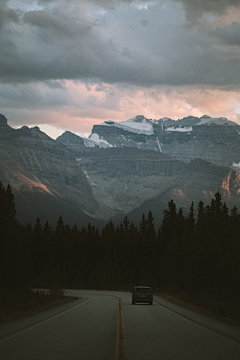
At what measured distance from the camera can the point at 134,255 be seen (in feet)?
377

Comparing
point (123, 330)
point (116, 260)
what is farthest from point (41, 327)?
point (116, 260)

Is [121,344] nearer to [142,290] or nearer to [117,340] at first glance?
[117,340]

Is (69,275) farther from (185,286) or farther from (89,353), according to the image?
(89,353)

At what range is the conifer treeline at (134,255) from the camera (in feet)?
191

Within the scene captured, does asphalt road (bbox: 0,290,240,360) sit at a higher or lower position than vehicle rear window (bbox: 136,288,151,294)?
higher

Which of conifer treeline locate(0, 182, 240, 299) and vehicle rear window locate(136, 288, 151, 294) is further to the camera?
conifer treeline locate(0, 182, 240, 299)

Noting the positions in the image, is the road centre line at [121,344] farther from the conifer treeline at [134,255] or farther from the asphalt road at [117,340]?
the conifer treeline at [134,255]

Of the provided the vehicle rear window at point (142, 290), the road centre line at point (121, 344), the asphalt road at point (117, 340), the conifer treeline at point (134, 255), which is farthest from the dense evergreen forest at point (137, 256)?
the road centre line at point (121, 344)

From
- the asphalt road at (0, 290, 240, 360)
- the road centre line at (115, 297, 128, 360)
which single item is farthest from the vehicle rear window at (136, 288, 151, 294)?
the road centre line at (115, 297, 128, 360)

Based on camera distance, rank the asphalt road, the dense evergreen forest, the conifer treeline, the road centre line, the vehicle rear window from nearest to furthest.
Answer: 1. the road centre line
2. the asphalt road
3. the vehicle rear window
4. the dense evergreen forest
5. the conifer treeline

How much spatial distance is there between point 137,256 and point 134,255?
83cm

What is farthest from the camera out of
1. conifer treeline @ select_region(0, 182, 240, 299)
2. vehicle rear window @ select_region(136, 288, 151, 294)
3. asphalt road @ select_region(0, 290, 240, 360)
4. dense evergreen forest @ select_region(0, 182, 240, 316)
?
conifer treeline @ select_region(0, 182, 240, 299)

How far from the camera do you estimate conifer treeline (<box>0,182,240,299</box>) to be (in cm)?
5819

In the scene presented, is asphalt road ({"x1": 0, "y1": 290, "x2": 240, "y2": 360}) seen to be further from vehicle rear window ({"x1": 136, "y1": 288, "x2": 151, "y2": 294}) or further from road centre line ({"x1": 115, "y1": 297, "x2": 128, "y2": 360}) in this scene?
vehicle rear window ({"x1": 136, "y1": 288, "x2": 151, "y2": 294})
